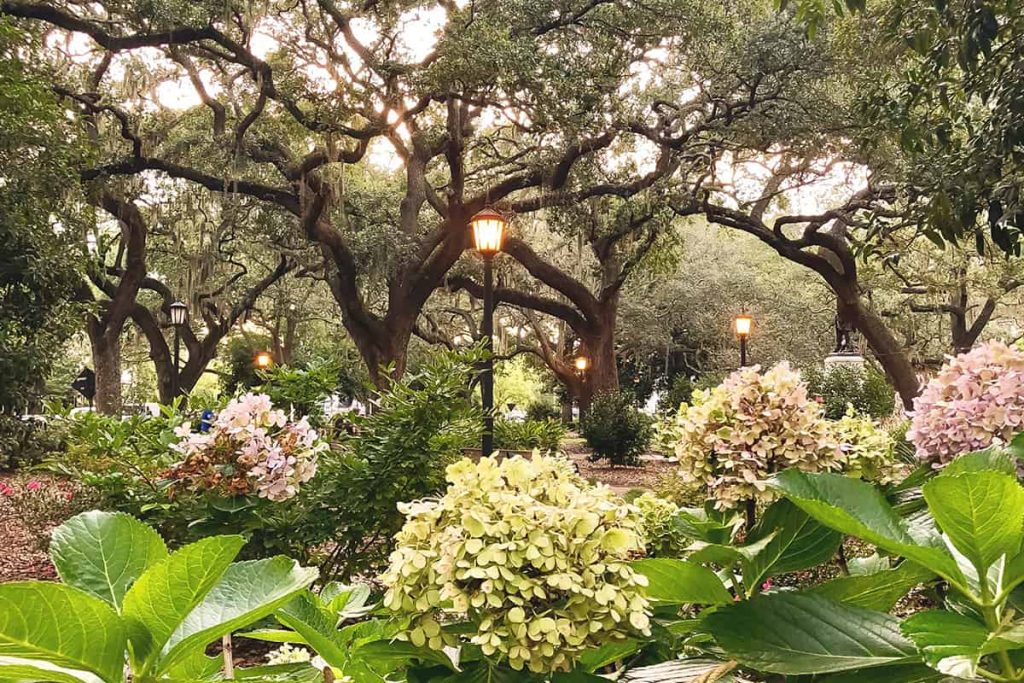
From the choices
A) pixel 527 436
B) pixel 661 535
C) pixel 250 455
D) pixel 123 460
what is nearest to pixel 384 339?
pixel 527 436

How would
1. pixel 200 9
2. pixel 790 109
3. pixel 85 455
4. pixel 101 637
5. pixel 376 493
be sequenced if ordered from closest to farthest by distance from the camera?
pixel 101 637, pixel 376 493, pixel 85 455, pixel 200 9, pixel 790 109

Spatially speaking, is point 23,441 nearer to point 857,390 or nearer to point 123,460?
point 123,460

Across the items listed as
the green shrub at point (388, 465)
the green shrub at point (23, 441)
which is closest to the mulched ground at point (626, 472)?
the green shrub at point (23, 441)

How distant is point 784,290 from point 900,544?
2739 centimetres

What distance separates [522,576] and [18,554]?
25.3ft

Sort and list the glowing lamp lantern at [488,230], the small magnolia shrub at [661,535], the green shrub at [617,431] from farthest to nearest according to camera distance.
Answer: the green shrub at [617,431] → the glowing lamp lantern at [488,230] → the small magnolia shrub at [661,535]

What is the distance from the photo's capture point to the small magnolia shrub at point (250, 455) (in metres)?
3.65

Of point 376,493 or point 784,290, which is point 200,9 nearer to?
point 376,493

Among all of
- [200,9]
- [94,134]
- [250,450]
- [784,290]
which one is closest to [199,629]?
[250,450]

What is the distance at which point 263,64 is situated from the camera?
12047 mm

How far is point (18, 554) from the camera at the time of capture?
705 centimetres

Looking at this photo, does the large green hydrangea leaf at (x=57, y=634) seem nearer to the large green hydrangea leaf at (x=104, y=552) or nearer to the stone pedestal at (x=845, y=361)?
the large green hydrangea leaf at (x=104, y=552)

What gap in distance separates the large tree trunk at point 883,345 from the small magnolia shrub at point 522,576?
1580 cm

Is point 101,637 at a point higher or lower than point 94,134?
lower
